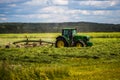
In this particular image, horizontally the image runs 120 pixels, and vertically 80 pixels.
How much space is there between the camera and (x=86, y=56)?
25438mm

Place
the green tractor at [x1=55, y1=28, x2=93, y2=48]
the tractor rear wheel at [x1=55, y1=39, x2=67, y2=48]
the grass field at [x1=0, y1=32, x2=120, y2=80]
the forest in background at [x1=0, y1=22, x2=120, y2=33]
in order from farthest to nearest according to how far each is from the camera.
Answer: the forest in background at [x1=0, y1=22, x2=120, y2=33]
the tractor rear wheel at [x1=55, y1=39, x2=67, y2=48]
the green tractor at [x1=55, y1=28, x2=93, y2=48]
the grass field at [x1=0, y1=32, x2=120, y2=80]

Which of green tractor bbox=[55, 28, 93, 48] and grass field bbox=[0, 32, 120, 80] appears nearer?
grass field bbox=[0, 32, 120, 80]

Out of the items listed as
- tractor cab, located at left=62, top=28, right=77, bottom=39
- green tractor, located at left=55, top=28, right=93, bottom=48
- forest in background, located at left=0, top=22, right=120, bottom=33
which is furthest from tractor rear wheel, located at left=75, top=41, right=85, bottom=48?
forest in background, located at left=0, top=22, right=120, bottom=33

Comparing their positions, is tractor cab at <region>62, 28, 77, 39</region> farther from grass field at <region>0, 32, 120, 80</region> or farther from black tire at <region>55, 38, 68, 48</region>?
grass field at <region>0, 32, 120, 80</region>

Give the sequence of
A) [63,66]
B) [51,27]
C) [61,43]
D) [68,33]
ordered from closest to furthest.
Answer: [63,66]
[61,43]
[68,33]
[51,27]

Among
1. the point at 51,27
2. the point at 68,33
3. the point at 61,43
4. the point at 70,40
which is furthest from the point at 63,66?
the point at 51,27

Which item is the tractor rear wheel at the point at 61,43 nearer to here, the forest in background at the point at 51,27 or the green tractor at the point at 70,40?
the green tractor at the point at 70,40

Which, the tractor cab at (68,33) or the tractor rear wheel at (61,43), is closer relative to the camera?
the tractor rear wheel at (61,43)

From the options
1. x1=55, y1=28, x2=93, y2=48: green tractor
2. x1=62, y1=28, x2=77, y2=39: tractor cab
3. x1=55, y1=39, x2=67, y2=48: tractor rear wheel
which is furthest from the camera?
x1=62, y1=28, x2=77, y2=39: tractor cab

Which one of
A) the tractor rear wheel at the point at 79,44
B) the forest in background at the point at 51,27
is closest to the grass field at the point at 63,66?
the tractor rear wheel at the point at 79,44

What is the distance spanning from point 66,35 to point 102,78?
18313 mm

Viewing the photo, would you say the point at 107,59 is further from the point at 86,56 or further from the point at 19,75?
the point at 19,75

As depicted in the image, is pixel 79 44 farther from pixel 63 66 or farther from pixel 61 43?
pixel 63 66

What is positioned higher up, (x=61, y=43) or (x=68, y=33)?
(x=68, y=33)
